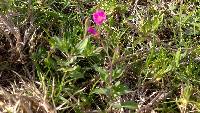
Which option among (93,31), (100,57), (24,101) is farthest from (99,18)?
(24,101)

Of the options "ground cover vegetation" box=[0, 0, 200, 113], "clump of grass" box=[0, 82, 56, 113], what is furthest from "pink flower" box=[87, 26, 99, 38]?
"clump of grass" box=[0, 82, 56, 113]

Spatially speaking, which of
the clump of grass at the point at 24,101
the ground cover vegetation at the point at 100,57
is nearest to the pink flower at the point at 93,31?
the ground cover vegetation at the point at 100,57

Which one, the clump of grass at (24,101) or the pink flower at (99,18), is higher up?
the pink flower at (99,18)

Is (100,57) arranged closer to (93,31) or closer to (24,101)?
(93,31)

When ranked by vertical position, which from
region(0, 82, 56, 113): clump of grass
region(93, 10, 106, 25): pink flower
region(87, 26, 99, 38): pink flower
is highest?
region(93, 10, 106, 25): pink flower

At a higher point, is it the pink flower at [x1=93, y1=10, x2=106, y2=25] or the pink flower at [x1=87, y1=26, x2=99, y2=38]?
the pink flower at [x1=93, y1=10, x2=106, y2=25]

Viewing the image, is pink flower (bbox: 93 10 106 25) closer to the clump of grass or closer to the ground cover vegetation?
the ground cover vegetation

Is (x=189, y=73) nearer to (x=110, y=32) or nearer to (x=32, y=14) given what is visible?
(x=110, y=32)

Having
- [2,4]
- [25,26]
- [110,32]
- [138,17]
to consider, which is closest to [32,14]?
[25,26]

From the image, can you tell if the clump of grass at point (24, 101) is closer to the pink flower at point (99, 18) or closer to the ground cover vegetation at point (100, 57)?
the ground cover vegetation at point (100, 57)
